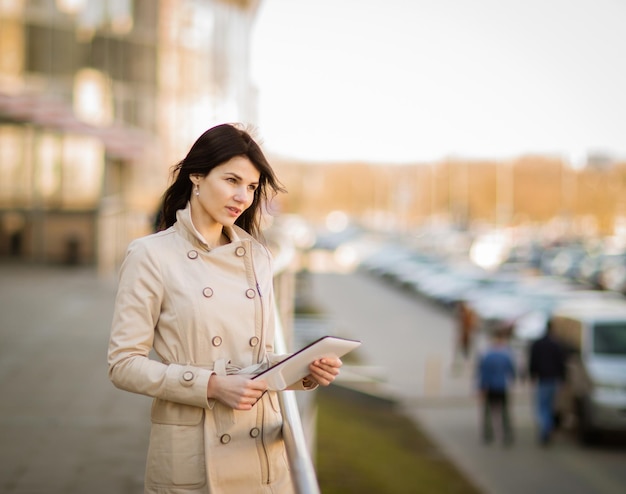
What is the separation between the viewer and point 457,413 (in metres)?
19.5

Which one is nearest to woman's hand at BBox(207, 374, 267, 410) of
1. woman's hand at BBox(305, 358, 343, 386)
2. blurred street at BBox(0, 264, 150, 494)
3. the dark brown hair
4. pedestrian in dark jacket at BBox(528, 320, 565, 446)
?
woman's hand at BBox(305, 358, 343, 386)

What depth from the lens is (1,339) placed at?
12.4 meters

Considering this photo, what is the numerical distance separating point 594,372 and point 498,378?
153 centimetres

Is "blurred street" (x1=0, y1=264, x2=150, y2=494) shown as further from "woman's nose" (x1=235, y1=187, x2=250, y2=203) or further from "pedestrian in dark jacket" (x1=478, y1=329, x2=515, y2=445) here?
"pedestrian in dark jacket" (x1=478, y1=329, x2=515, y2=445)

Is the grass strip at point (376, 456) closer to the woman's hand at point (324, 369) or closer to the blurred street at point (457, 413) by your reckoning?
the blurred street at point (457, 413)

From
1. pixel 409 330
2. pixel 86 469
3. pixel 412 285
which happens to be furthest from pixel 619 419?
pixel 412 285

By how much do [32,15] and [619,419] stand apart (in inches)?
903

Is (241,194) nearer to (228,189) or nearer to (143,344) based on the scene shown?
(228,189)

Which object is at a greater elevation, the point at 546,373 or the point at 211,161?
the point at 211,161

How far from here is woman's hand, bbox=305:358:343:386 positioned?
288cm

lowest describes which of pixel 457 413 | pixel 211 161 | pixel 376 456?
pixel 457 413

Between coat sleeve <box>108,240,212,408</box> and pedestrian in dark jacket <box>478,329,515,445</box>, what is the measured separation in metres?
13.0

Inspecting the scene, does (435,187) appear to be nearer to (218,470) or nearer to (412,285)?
(412,285)

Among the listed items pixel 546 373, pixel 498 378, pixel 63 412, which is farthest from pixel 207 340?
pixel 498 378
